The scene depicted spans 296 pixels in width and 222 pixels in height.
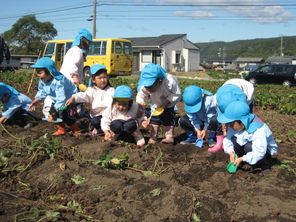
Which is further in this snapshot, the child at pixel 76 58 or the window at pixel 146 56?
the window at pixel 146 56

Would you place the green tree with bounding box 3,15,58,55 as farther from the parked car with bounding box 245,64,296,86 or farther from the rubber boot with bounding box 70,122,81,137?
the rubber boot with bounding box 70,122,81,137

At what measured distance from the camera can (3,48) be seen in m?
10.1

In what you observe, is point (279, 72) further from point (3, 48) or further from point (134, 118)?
point (134, 118)

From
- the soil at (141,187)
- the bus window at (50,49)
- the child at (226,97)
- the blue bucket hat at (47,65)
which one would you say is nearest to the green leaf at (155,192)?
the soil at (141,187)

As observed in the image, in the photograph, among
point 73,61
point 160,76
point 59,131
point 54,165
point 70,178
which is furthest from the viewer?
point 73,61

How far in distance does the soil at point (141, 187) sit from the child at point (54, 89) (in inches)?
29.7

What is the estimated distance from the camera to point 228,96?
3.93 metres

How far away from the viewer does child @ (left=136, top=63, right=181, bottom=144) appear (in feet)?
13.9

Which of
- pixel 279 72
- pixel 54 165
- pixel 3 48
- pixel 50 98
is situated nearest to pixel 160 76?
pixel 54 165

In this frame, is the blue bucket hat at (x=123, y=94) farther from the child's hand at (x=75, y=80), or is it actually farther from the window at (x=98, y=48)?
the window at (x=98, y=48)

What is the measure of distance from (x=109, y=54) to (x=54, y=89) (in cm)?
1415

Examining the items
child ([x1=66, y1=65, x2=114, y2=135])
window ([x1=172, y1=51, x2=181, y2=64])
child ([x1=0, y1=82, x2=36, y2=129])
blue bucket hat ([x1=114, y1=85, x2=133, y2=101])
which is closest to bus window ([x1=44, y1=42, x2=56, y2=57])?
child ([x1=0, y1=82, x2=36, y2=129])

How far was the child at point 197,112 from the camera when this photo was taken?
15.0 feet

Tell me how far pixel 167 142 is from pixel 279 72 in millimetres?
16996
